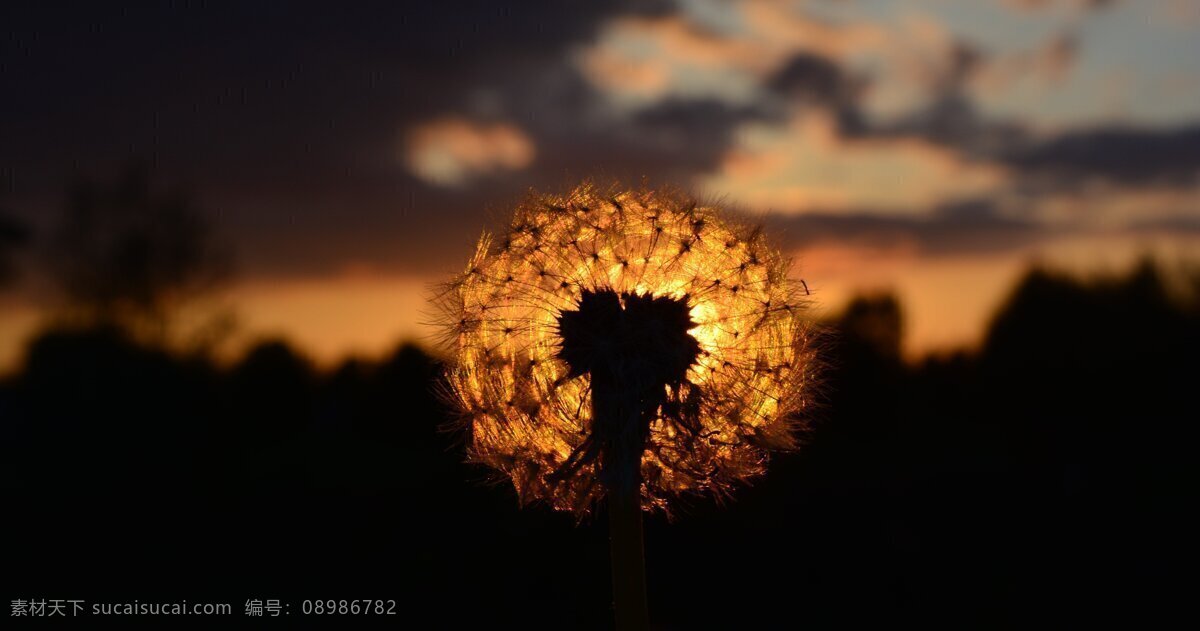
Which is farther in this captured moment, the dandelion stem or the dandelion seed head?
the dandelion seed head

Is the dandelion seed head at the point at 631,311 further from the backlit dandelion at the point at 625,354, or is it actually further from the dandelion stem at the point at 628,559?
the dandelion stem at the point at 628,559

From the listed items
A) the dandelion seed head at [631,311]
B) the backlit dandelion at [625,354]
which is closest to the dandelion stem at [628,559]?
the backlit dandelion at [625,354]

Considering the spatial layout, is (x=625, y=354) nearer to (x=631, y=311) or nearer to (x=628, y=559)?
(x=631, y=311)

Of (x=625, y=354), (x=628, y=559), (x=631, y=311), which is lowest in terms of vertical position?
(x=628, y=559)

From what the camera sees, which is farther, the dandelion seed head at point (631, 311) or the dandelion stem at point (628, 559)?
the dandelion seed head at point (631, 311)

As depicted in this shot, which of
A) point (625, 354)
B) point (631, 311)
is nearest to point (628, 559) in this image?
point (625, 354)

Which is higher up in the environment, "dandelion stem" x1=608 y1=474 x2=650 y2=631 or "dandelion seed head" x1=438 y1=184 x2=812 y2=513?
"dandelion seed head" x1=438 y1=184 x2=812 y2=513

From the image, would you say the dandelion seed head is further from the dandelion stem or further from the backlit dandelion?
the dandelion stem

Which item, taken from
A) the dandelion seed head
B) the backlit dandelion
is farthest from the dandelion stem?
the dandelion seed head
